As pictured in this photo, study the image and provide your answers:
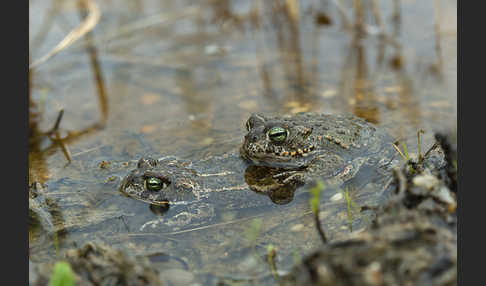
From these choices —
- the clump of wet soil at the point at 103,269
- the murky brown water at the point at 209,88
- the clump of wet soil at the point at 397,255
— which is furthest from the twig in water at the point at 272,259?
the clump of wet soil at the point at 103,269

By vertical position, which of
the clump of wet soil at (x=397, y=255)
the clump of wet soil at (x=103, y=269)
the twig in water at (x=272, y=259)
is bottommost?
the twig in water at (x=272, y=259)

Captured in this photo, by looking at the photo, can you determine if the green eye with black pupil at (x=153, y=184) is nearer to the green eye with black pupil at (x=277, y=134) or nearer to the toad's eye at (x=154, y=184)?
the toad's eye at (x=154, y=184)

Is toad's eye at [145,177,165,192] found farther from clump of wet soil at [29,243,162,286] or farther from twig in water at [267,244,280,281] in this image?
twig in water at [267,244,280,281]

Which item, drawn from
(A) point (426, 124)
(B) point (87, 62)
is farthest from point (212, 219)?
(B) point (87, 62)

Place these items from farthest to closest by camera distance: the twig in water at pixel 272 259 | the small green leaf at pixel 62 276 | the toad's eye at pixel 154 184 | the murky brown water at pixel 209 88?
1. the toad's eye at pixel 154 184
2. the murky brown water at pixel 209 88
3. the twig in water at pixel 272 259
4. the small green leaf at pixel 62 276

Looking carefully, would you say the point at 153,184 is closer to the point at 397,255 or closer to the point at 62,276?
the point at 62,276

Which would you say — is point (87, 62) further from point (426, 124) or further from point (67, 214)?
point (426, 124)
